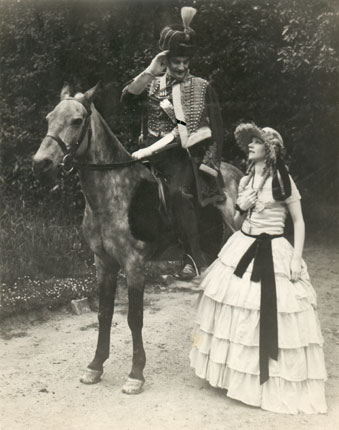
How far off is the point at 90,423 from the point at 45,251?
3866mm

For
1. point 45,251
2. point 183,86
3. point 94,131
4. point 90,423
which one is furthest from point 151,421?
point 45,251

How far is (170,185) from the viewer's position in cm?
482

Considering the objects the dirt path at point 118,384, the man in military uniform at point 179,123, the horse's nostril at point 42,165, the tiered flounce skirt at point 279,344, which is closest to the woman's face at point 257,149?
the man in military uniform at point 179,123

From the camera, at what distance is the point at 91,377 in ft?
16.4

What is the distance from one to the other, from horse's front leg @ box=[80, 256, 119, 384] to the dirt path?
0.38ft

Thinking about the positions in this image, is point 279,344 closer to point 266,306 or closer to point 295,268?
point 266,306

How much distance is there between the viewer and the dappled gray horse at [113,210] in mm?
4535

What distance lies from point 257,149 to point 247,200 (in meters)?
0.42

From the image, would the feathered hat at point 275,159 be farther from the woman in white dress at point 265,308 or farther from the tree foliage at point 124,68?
the tree foliage at point 124,68

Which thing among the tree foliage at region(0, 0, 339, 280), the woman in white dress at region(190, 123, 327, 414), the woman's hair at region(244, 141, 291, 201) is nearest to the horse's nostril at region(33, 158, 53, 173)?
the woman in white dress at region(190, 123, 327, 414)

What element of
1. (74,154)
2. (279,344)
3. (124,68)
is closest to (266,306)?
(279,344)

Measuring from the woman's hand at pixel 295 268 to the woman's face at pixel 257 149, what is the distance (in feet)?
2.83

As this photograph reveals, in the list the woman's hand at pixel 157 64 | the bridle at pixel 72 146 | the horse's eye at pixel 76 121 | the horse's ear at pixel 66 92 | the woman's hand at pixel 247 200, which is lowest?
the woman's hand at pixel 247 200

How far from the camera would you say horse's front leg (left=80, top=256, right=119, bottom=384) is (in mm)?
4988
